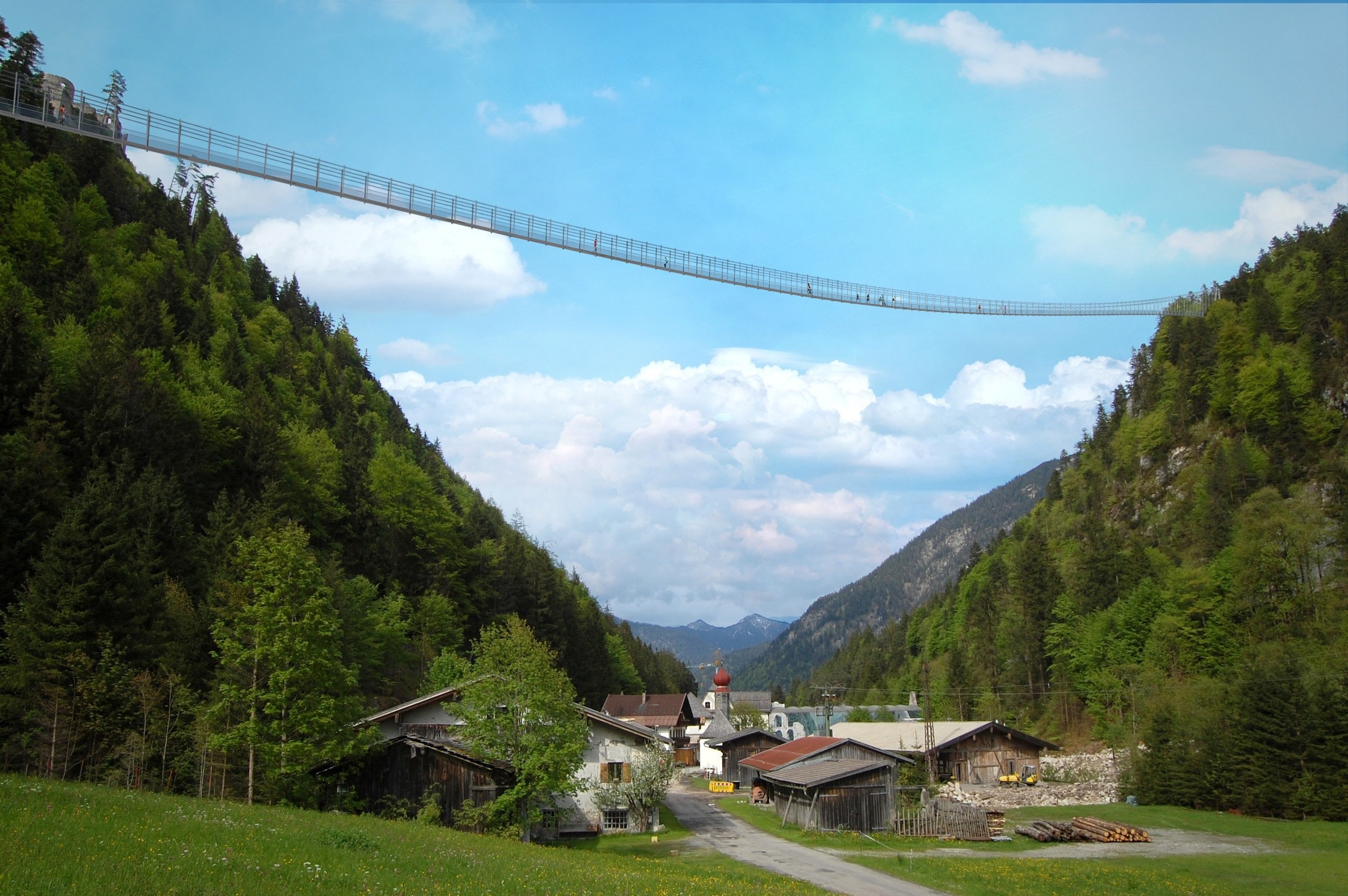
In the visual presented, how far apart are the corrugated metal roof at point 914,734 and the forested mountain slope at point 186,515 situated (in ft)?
108

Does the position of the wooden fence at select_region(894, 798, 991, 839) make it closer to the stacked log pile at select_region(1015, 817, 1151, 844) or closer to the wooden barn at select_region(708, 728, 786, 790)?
the stacked log pile at select_region(1015, 817, 1151, 844)

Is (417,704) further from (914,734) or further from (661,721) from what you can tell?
(661,721)

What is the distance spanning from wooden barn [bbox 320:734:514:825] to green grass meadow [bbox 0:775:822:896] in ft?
21.6

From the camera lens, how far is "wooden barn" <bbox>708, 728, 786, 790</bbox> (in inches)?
2554

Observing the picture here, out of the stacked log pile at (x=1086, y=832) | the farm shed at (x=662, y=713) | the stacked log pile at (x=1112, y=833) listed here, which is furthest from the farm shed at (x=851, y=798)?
the farm shed at (x=662, y=713)

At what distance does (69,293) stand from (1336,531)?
96.5 metres

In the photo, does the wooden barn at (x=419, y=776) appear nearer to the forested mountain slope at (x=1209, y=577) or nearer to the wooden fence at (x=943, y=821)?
the wooden fence at (x=943, y=821)

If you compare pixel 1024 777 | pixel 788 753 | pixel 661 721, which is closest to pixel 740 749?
pixel 788 753

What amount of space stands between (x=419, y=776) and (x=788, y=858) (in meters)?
13.7

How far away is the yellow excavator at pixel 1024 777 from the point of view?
59.3 meters

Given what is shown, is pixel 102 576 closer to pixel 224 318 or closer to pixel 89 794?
pixel 89 794

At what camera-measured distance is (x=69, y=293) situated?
5891 centimetres

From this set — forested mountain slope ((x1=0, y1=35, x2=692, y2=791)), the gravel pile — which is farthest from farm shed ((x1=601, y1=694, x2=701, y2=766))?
the gravel pile

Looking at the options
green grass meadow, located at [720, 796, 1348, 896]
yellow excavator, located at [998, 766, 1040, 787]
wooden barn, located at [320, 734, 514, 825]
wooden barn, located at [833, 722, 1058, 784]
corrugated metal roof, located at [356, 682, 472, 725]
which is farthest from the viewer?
wooden barn, located at [833, 722, 1058, 784]
